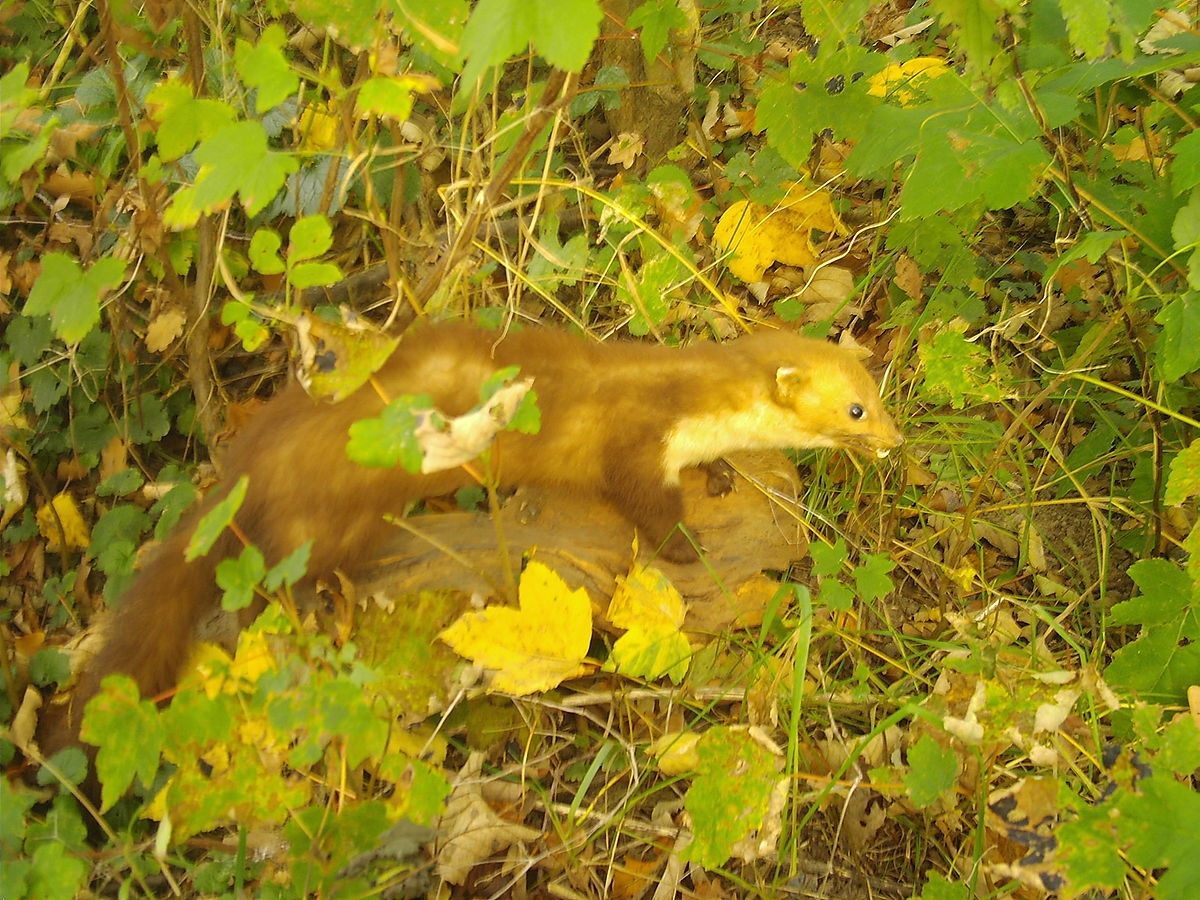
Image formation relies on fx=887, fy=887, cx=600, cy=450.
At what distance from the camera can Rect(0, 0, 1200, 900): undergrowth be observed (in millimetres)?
2082

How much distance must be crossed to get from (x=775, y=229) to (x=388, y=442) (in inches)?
98.0

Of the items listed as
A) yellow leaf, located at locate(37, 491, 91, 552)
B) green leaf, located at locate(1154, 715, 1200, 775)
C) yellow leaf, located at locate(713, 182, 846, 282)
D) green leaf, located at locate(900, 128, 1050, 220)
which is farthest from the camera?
yellow leaf, located at locate(713, 182, 846, 282)

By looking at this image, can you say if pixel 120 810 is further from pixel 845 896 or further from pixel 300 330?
pixel 845 896

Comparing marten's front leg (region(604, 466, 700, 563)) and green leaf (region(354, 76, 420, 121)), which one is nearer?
green leaf (region(354, 76, 420, 121))

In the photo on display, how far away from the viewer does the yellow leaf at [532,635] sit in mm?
2547

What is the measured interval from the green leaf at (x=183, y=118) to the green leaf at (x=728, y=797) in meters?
2.06

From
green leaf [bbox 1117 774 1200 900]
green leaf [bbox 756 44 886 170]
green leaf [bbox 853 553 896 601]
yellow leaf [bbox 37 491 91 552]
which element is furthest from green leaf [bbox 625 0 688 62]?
Answer: yellow leaf [bbox 37 491 91 552]

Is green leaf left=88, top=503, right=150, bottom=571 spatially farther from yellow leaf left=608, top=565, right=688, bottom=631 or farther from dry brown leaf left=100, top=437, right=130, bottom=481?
yellow leaf left=608, top=565, right=688, bottom=631

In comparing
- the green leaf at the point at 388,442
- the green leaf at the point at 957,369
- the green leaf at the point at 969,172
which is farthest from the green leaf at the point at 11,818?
the green leaf at the point at 957,369

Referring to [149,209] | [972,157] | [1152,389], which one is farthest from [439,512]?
[1152,389]

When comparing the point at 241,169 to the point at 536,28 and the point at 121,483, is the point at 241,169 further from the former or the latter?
the point at 121,483

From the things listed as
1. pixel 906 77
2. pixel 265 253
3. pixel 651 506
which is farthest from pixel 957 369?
pixel 265 253

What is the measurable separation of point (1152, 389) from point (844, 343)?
1.11 m

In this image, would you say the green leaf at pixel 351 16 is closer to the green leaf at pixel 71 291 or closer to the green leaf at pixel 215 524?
the green leaf at pixel 71 291
